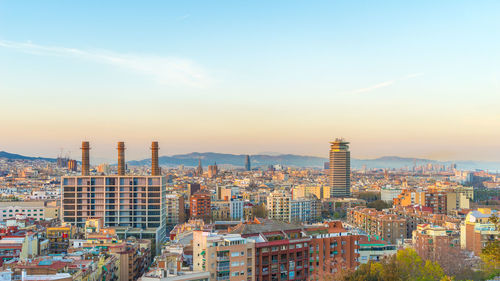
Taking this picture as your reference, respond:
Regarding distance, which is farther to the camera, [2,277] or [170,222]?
[170,222]

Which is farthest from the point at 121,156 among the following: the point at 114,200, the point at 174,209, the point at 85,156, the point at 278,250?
the point at 278,250

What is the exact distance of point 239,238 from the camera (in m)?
24.7

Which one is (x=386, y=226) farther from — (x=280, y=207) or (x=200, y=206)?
(x=200, y=206)

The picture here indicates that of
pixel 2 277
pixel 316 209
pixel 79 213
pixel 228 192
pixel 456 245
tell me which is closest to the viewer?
pixel 2 277

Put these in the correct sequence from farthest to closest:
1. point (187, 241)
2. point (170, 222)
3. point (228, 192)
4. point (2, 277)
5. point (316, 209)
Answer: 1. point (228, 192)
2. point (316, 209)
3. point (170, 222)
4. point (187, 241)
5. point (2, 277)

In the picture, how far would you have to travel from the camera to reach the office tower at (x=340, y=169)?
4114 inches

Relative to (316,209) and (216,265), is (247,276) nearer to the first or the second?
(216,265)

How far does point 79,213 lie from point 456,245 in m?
29.3

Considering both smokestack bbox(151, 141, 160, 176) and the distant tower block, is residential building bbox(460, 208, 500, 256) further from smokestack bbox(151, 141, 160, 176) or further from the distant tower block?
the distant tower block

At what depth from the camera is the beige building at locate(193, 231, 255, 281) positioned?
23.7m

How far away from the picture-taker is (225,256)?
24.1 metres

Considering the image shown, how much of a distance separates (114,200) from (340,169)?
66.2m

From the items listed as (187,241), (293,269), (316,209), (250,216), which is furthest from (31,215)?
(293,269)

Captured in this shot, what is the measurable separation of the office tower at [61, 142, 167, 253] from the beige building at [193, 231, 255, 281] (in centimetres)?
2215
